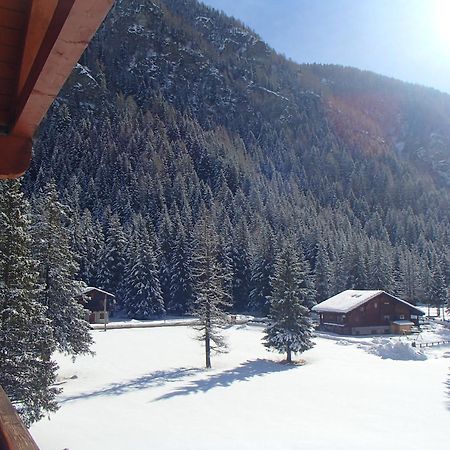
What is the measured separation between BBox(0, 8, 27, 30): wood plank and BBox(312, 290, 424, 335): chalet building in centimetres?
5138

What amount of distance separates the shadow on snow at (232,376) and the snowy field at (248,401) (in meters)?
0.07

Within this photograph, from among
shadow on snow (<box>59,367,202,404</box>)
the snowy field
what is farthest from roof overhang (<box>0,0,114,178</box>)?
shadow on snow (<box>59,367,202,404</box>)

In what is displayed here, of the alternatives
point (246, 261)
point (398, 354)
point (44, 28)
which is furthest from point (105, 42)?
point (44, 28)

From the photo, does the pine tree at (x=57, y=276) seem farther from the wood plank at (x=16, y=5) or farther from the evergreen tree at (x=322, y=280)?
the evergreen tree at (x=322, y=280)

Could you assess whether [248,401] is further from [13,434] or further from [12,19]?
[12,19]

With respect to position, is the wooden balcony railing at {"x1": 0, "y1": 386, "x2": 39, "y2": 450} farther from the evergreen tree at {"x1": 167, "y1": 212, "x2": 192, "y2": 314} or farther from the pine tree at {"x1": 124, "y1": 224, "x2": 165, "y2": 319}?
the evergreen tree at {"x1": 167, "y1": 212, "x2": 192, "y2": 314}

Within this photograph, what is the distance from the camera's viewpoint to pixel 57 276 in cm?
2288

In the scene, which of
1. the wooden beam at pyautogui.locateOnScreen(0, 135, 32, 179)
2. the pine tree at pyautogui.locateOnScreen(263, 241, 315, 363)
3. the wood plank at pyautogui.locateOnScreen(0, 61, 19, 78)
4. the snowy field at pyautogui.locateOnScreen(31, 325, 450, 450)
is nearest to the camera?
the wood plank at pyautogui.locateOnScreen(0, 61, 19, 78)

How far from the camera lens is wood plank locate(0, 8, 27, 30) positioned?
1873 millimetres

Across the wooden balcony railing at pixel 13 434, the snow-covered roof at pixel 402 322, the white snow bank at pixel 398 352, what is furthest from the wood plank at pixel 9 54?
the snow-covered roof at pixel 402 322

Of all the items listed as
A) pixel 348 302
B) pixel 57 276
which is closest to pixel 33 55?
pixel 57 276

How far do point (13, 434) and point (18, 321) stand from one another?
14.7 metres

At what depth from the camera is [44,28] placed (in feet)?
5.54

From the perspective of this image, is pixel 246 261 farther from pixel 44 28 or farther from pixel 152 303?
pixel 44 28
